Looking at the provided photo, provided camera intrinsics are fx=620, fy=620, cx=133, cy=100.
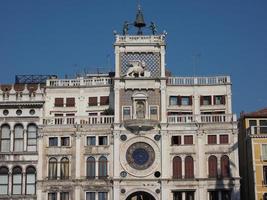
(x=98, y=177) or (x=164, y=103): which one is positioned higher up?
(x=164, y=103)

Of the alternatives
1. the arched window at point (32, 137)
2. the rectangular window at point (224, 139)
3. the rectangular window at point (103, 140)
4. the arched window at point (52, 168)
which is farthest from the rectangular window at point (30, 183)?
the rectangular window at point (224, 139)

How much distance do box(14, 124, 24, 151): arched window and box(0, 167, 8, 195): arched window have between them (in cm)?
260

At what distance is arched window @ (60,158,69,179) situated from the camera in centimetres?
6631

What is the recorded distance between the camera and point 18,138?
224 ft

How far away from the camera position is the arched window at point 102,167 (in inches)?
2598

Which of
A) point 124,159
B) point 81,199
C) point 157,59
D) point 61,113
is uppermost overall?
point 157,59

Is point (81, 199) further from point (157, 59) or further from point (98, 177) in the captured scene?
point (157, 59)

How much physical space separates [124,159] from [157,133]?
4.49m

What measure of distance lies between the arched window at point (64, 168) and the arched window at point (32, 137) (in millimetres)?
3599

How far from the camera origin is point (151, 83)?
67562 millimetres

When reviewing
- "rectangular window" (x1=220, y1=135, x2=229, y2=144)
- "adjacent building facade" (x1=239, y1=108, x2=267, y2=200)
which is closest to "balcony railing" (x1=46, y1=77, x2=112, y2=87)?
"rectangular window" (x1=220, y1=135, x2=229, y2=144)

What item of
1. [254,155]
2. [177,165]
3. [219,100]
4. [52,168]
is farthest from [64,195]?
[254,155]

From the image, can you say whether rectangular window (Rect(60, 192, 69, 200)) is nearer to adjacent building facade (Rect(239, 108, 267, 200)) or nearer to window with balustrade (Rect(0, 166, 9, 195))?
window with balustrade (Rect(0, 166, 9, 195))

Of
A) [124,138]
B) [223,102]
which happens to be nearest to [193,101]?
[223,102]
